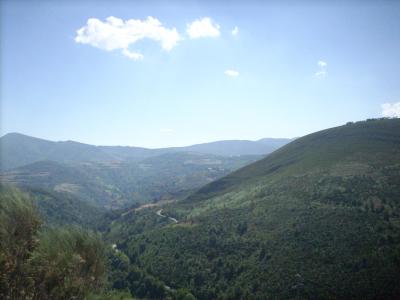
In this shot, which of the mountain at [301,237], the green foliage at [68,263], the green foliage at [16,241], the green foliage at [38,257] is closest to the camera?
the green foliage at [16,241]

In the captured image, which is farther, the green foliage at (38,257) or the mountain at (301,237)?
the mountain at (301,237)

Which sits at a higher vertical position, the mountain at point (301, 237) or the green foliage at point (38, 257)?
the green foliage at point (38, 257)

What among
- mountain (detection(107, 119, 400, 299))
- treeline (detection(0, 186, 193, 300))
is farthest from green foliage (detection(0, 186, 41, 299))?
mountain (detection(107, 119, 400, 299))

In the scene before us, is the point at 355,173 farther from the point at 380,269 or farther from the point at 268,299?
the point at 268,299

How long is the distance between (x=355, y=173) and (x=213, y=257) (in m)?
52.1

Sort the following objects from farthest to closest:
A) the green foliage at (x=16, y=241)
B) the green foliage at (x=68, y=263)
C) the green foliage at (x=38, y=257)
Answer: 1. the green foliage at (x=68, y=263)
2. the green foliage at (x=38, y=257)
3. the green foliage at (x=16, y=241)

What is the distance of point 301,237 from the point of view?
3063 inches

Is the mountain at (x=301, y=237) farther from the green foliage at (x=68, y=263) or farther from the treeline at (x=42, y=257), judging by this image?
the treeline at (x=42, y=257)

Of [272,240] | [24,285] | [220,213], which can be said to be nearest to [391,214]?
[272,240]

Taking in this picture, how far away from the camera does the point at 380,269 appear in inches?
2287

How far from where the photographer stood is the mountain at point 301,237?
61.3 m

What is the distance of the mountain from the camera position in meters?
61.3

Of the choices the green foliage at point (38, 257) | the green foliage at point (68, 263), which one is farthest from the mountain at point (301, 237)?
the green foliage at point (38, 257)

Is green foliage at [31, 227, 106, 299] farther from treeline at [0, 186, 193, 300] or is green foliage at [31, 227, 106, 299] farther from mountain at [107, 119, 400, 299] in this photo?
mountain at [107, 119, 400, 299]
